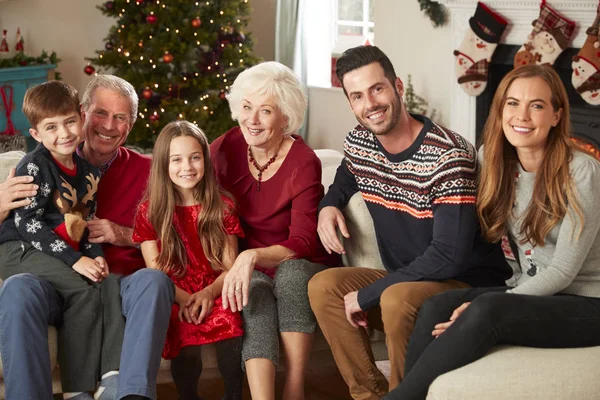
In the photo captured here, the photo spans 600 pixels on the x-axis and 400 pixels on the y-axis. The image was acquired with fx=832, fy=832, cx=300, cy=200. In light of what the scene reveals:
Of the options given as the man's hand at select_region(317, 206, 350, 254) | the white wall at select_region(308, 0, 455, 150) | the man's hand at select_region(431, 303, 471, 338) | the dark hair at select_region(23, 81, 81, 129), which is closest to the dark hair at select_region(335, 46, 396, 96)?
the man's hand at select_region(317, 206, 350, 254)

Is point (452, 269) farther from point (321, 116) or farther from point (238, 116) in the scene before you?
point (321, 116)

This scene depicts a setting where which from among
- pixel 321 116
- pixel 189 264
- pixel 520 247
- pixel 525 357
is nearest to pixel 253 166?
pixel 189 264

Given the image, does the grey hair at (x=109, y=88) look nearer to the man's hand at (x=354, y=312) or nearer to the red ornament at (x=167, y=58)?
the man's hand at (x=354, y=312)

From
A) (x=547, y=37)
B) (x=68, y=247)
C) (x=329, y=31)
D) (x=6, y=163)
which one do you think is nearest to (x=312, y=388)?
(x=68, y=247)

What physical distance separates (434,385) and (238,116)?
1134mm

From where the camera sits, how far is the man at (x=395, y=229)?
2.29 m

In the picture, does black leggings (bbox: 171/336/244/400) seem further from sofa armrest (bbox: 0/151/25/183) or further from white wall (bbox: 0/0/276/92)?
white wall (bbox: 0/0/276/92)

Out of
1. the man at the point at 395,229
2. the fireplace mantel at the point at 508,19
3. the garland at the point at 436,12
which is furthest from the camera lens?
the garland at the point at 436,12

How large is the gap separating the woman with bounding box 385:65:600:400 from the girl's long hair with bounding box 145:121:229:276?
72cm

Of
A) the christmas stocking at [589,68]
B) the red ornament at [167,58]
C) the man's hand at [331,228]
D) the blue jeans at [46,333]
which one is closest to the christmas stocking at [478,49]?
the christmas stocking at [589,68]

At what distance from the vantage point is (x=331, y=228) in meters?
2.54

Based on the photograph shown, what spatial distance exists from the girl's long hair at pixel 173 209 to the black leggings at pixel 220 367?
0.25 metres

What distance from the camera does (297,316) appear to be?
96.4 inches

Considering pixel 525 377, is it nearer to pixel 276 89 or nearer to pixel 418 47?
pixel 276 89
